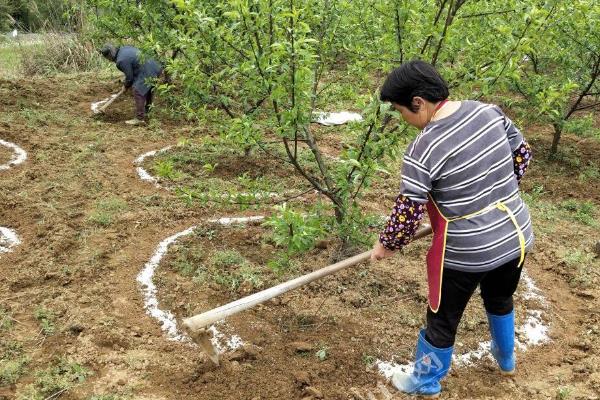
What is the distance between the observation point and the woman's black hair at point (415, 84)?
8.09 ft

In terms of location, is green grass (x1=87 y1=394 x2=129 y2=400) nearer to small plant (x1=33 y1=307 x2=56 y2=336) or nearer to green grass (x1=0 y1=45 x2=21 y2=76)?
small plant (x1=33 y1=307 x2=56 y2=336)

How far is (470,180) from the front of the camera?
2.56 meters

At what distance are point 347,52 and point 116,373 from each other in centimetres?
303

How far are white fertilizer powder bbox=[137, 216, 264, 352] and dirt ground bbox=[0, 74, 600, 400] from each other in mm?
58

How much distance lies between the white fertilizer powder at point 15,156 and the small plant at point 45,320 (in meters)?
3.51

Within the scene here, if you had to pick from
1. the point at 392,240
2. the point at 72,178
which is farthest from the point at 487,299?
the point at 72,178

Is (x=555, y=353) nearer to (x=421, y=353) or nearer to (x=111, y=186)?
(x=421, y=353)

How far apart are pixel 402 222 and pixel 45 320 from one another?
2692 mm

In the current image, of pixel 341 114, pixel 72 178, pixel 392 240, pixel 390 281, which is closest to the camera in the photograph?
pixel 392 240

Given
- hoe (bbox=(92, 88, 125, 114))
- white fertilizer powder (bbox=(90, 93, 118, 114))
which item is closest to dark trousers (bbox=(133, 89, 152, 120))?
hoe (bbox=(92, 88, 125, 114))

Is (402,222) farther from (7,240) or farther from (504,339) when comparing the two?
(7,240)

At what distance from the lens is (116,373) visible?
330 centimetres

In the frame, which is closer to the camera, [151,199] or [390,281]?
[390,281]

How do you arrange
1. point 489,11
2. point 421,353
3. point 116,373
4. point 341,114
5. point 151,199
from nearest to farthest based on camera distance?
point 421,353
point 116,373
point 489,11
point 151,199
point 341,114
